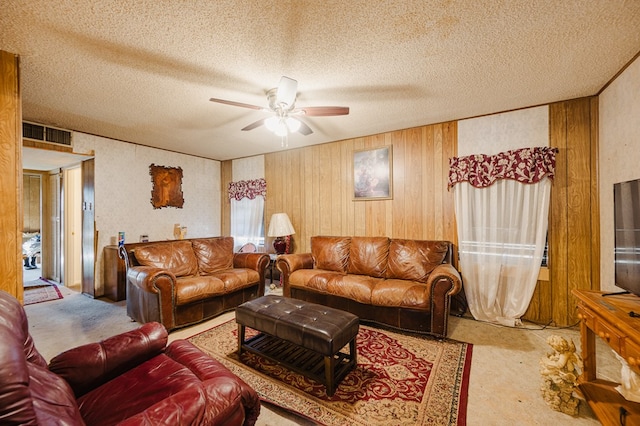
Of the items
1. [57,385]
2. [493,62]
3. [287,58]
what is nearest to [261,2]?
[287,58]

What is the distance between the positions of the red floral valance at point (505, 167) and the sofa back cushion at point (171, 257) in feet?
11.8

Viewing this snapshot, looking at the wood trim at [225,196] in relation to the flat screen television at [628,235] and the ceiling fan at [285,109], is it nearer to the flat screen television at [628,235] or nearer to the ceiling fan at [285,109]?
the ceiling fan at [285,109]

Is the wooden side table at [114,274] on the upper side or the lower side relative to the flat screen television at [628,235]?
lower

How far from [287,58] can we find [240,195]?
371 centimetres

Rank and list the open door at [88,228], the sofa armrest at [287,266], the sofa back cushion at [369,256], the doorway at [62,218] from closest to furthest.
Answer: the sofa back cushion at [369,256], the sofa armrest at [287,266], the open door at [88,228], the doorway at [62,218]

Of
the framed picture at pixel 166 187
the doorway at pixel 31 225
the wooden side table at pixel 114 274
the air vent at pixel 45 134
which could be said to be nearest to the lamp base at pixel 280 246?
the framed picture at pixel 166 187

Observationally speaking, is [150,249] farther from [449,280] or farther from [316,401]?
→ [449,280]

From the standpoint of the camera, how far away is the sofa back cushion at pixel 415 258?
3092 mm

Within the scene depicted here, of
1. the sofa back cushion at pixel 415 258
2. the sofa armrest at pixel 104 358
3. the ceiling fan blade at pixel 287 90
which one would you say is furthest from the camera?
the sofa back cushion at pixel 415 258

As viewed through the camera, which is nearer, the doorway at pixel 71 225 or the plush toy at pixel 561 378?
the plush toy at pixel 561 378

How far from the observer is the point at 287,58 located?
1994 mm

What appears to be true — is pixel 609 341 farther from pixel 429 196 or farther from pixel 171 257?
pixel 171 257

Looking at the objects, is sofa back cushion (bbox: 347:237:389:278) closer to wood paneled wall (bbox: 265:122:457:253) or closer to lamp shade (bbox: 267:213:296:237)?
wood paneled wall (bbox: 265:122:457:253)

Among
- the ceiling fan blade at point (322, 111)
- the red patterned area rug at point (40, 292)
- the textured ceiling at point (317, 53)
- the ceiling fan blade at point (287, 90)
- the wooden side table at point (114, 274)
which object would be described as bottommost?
the red patterned area rug at point (40, 292)
